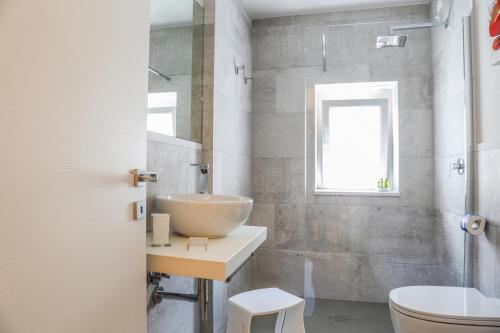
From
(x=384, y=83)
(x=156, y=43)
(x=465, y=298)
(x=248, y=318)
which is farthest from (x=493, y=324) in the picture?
(x=156, y=43)

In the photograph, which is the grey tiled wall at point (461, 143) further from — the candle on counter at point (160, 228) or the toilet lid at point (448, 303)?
the candle on counter at point (160, 228)

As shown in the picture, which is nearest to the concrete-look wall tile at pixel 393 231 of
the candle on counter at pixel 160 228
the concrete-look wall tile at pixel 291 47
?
the concrete-look wall tile at pixel 291 47

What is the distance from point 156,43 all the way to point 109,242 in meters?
0.99

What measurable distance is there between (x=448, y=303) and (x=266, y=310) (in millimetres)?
906

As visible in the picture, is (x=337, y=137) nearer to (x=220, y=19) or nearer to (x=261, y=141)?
(x=261, y=141)

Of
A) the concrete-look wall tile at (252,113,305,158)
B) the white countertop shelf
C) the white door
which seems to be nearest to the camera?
the white door

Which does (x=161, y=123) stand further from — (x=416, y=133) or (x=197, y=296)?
(x=416, y=133)

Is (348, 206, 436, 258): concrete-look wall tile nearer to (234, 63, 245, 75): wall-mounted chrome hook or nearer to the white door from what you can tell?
(234, 63, 245, 75): wall-mounted chrome hook

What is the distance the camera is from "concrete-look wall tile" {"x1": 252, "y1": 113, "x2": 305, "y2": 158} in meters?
2.42

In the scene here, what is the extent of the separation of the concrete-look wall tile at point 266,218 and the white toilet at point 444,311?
1.02m

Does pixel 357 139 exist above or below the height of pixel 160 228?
above

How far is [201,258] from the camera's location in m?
0.95

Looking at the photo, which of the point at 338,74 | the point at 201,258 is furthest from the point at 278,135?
the point at 201,258

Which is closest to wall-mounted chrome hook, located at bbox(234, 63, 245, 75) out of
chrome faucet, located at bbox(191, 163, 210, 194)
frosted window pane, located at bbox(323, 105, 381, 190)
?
frosted window pane, located at bbox(323, 105, 381, 190)
